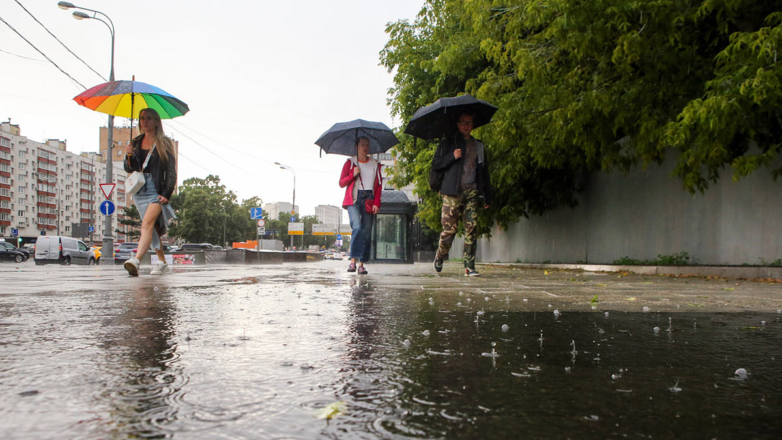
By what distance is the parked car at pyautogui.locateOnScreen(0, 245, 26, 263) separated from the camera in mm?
38906

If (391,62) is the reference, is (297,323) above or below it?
below

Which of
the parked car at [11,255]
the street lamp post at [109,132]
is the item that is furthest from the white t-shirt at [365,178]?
the parked car at [11,255]

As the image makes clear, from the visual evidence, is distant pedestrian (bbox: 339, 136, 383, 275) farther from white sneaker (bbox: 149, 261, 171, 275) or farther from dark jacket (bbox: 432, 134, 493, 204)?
white sneaker (bbox: 149, 261, 171, 275)

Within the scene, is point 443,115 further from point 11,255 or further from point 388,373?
point 11,255

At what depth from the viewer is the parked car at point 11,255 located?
38.9 meters

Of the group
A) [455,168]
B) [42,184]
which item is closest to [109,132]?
[455,168]

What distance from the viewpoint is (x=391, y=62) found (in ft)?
71.8

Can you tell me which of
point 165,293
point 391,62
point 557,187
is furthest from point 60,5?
point 165,293

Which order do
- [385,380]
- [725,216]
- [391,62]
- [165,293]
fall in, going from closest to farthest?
[385,380], [165,293], [725,216], [391,62]

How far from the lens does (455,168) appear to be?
8.10 m

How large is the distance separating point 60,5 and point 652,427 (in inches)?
1043

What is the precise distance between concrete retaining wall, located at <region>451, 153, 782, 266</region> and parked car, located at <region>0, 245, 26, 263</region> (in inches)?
1426

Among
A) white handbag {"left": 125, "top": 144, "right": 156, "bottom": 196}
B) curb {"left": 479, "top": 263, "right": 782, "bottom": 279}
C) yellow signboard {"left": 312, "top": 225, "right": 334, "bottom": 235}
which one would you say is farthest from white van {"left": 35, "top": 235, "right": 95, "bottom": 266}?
yellow signboard {"left": 312, "top": 225, "right": 334, "bottom": 235}

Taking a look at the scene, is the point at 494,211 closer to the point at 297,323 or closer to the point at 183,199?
the point at 297,323
